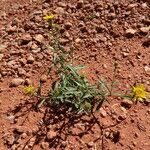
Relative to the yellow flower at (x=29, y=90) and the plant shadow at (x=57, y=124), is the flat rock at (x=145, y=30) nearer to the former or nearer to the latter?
the plant shadow at (x=57, y=124)

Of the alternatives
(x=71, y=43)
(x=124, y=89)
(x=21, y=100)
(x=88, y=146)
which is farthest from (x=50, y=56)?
(x=88, y=146)

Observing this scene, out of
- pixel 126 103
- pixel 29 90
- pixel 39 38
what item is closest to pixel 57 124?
pixel 29 90

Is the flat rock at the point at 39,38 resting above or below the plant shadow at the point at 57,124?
above

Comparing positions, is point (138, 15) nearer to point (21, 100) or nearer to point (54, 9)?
point (54, 9)

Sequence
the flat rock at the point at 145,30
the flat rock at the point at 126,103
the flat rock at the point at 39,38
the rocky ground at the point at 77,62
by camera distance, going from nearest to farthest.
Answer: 1. the rocky ground at the point at 77,62
2. the flat rock at the point at 126,103
3. the flat rock at the point at 145,30
4. the flat rock at the point at 39,38

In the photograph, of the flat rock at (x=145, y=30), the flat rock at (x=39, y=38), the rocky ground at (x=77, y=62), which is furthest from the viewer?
the flat rock at (x=39, y=38)

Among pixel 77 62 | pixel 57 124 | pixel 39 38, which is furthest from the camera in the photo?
pixel 39 38

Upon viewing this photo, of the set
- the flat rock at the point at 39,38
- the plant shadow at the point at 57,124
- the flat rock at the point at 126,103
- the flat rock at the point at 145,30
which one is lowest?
the plant shadow at the point at 57,124

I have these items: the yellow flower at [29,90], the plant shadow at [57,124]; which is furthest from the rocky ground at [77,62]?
the yellow flower at [29,90]

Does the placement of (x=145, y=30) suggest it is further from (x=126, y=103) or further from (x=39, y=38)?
(x=39, y=38)
